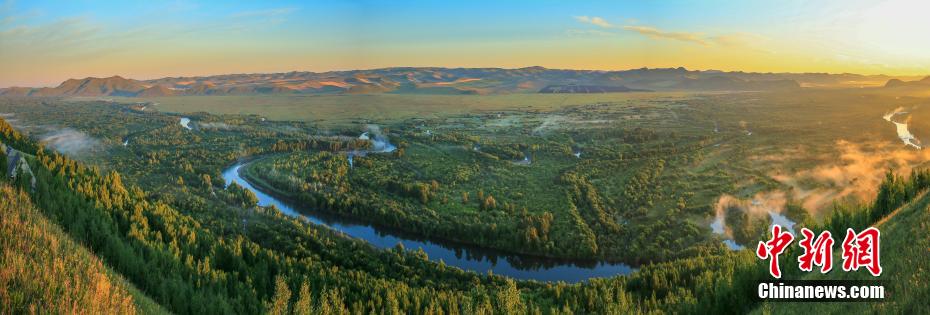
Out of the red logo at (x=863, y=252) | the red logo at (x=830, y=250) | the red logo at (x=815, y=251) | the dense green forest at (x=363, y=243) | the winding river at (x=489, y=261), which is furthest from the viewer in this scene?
the winding river at (x=489, y=261)

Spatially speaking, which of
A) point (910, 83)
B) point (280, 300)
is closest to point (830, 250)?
point (280, 300)

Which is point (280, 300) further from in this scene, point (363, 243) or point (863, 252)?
point (863, 252)

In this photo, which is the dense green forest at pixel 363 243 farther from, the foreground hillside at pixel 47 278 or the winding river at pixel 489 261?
the foreground hillside at pixel 47 278

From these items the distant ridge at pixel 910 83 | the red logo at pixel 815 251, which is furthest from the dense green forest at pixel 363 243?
the distant ridge at pixel 910 83

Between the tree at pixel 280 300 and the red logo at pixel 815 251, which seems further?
→ the tree at pixel 280 300

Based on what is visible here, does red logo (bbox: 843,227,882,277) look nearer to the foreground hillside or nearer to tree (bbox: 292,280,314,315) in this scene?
the foreground hillside

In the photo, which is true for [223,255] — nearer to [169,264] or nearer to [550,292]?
[169,264]
